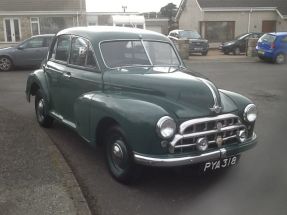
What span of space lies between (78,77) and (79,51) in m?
0.47

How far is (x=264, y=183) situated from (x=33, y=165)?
118 inches

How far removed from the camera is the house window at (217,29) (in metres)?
33.0

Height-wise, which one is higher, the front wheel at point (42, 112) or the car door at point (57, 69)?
the car door at point (57, 69)

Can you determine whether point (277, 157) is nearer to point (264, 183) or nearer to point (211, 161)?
point (264, 183)

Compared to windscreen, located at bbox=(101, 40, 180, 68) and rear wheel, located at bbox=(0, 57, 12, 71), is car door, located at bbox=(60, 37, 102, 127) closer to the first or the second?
windscreen, located at bbox=(101, 40, 180, 68)

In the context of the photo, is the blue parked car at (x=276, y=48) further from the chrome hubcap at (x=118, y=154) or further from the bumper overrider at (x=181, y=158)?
the chrome hubcap at (x=118, y=154)

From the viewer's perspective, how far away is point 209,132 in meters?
4.33

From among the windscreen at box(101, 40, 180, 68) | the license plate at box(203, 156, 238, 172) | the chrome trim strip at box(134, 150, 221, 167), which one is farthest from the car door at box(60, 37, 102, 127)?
the license plate at box(203, 156, 238, 172)

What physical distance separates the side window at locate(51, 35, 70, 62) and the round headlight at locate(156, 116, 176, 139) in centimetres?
272

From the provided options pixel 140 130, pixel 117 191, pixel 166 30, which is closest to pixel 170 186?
pixel 117 191

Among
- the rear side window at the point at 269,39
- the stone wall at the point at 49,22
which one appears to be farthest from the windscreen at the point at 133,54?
the stone wall at the point at 49,22

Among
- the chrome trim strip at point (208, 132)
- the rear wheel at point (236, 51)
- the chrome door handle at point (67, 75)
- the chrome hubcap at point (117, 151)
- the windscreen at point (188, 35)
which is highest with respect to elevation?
the chrome door handle at point (67, 75)

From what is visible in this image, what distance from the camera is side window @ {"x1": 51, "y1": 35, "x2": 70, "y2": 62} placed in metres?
6.26

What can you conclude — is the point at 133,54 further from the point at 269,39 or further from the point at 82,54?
the point at 269,39
